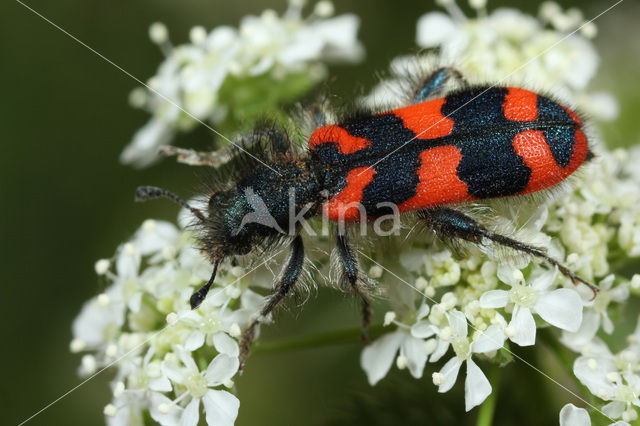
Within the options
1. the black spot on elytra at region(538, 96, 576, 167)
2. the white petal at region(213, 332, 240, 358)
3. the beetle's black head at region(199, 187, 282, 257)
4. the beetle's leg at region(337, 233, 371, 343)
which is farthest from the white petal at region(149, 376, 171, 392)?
the black spot on elytra at region(538, 96, 576, 167)

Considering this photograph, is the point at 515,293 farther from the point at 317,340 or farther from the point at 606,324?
the point at 317,340

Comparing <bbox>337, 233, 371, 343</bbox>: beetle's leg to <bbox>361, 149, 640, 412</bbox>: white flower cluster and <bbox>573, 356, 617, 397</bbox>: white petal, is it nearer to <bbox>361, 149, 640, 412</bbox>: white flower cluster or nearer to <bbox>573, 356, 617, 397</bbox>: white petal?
<bbox>361, 149, 640, 412</bbox>: white flower cluster

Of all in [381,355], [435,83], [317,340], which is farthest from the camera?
[435,83]

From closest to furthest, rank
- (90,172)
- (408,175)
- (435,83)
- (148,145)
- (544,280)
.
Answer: (544,280), (408,175), (435,83), (148,145), (90,172)

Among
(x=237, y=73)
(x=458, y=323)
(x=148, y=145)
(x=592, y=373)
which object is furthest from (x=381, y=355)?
(x=148, y=145)

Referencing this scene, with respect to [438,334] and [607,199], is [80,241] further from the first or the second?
[607,199]

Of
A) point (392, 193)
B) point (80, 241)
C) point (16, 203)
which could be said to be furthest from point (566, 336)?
point (16, 203)

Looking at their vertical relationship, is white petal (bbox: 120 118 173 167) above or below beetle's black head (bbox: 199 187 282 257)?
above
